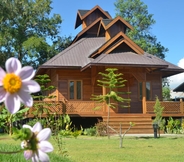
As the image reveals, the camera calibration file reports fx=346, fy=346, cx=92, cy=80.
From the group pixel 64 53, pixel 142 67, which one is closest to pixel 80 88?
pixel 64 53

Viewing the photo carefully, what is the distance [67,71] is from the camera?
20.4m

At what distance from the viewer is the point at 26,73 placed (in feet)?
3.11

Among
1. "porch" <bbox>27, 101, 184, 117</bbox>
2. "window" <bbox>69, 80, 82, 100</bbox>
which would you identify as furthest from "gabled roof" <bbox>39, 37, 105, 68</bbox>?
"porch" <bbox>27, 101, 184, 117</bbox>

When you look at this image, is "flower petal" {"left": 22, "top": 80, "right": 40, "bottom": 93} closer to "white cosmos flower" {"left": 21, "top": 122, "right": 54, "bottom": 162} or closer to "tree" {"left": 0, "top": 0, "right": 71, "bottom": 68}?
"white cosmos flower" {"left": 21, "top": 122, "right": 54, "bottom": 162}

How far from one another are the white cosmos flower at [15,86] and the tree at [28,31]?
26.9 metres

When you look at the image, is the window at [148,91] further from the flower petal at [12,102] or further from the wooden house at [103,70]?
the flower petal at [12,102]

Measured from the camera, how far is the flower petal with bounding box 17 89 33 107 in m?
0.92

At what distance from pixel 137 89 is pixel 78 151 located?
12275mm

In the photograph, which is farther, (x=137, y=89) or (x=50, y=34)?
(x=50, y=34)

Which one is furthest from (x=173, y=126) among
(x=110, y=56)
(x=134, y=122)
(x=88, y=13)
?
(x=88, y=13)

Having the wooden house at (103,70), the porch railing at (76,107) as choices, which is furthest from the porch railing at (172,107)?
the porch railing at (76,107)

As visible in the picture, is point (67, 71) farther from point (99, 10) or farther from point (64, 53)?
point (99, 10)

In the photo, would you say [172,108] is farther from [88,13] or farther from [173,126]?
[88,13]

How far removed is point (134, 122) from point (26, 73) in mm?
17450
